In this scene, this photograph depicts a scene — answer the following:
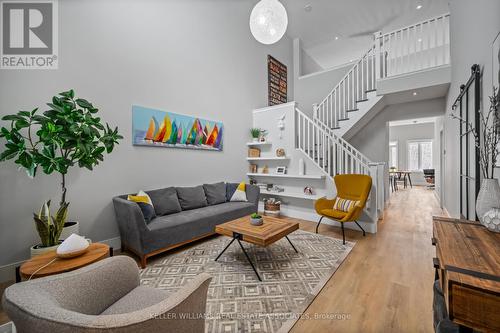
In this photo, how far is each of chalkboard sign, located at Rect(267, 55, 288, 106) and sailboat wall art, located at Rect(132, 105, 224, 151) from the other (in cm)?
210

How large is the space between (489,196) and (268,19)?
2465 millimetres

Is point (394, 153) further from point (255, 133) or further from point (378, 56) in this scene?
point (255, 133)

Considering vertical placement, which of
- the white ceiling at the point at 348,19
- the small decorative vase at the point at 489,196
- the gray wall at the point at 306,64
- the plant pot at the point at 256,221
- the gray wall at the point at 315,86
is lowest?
the plant pot at the point at 256,221

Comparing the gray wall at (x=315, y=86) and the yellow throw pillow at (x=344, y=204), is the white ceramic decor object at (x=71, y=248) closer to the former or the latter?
the yellow throw pillow at (x=344, y=204)

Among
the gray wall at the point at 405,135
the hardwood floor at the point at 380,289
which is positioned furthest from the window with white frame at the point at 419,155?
the hardwood floor at the point at 380,289

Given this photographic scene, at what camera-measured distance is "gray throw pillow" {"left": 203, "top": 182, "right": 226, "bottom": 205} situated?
3836 millimetres

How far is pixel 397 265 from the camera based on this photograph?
2.40m

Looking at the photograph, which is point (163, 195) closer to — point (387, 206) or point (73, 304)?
point (73, 304)

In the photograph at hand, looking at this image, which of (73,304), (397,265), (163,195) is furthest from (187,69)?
(397,265)

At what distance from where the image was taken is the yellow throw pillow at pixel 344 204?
10.7 feet

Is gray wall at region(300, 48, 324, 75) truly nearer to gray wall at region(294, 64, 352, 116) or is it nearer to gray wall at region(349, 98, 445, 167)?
gray wall at region(294, 64, 352, 116)

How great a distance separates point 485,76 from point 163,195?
3.76 m
